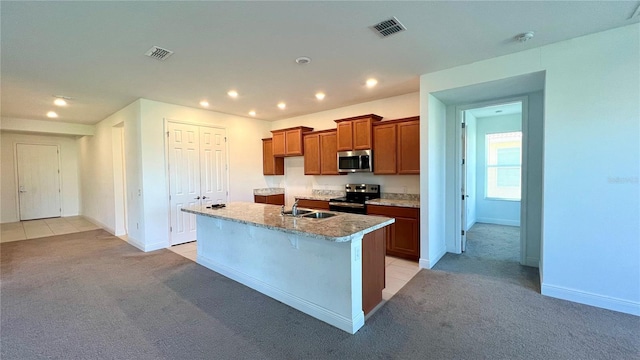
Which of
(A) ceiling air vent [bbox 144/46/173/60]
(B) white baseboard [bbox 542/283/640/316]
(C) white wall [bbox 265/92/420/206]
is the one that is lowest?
(B) white baseboard [bbox 542/283/640/316]

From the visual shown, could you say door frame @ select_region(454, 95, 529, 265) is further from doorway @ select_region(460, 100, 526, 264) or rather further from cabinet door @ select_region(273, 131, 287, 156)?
cabinet door @ select_region(273, 131, 287, 156)

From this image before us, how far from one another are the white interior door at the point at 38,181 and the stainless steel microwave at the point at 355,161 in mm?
8927

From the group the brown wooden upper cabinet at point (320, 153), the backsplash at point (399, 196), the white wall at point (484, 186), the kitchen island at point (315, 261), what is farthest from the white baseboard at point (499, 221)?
the kitchen island at point (315, 261)

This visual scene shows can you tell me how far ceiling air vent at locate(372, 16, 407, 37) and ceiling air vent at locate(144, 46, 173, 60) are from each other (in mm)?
2162

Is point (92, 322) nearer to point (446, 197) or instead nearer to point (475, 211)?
point (446, 197)

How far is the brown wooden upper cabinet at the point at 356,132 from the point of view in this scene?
4.64m

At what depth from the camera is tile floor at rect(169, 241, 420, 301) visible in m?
3.12

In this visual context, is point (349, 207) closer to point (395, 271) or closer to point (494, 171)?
point (395, 271)

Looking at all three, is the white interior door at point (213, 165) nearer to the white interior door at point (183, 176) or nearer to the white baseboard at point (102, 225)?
the white interior door at point (183, 176)

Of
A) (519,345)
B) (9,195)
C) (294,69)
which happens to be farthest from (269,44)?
(9,195)

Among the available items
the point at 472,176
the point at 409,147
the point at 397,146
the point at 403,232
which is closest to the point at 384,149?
the point at 397,146

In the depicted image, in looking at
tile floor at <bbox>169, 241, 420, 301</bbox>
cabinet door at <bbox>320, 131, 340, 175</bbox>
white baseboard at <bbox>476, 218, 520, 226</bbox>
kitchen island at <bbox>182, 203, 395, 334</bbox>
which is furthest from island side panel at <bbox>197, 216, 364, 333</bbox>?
white baseboard at <bbox>476, 218, 520, 226</bbox>

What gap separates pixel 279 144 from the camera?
6.18 m

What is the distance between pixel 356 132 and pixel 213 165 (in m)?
3.10
